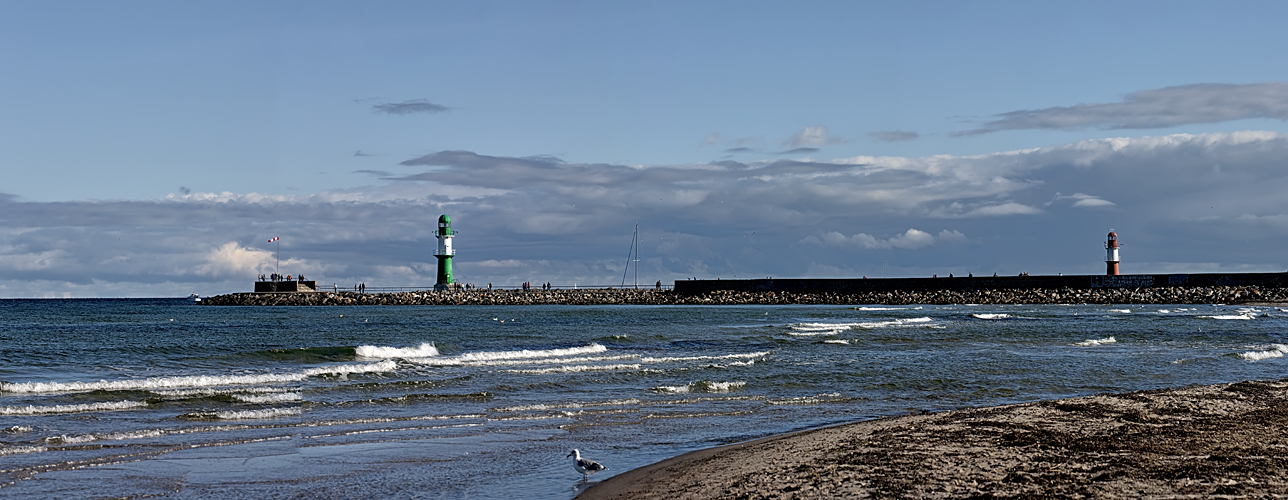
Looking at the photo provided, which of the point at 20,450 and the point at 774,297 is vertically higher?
the point at 774,297

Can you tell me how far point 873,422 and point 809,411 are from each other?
83.8 inches

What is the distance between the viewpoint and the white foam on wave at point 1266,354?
2281 cm

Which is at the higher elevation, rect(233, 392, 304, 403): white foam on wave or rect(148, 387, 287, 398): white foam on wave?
rect(148, 387, 287, 398): white foam on wave

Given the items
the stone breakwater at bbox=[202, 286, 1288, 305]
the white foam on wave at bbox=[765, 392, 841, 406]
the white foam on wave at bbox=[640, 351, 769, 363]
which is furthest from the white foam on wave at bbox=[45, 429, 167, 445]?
the stone breakwater at bbox=[202, 286, 1288, 305]

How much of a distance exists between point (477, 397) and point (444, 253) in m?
74.0

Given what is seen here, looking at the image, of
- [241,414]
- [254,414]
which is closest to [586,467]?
Result: [254,414]

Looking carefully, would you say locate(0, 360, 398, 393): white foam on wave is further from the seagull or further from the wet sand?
the wet sand

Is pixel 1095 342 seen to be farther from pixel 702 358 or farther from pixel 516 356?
pixel 516 356

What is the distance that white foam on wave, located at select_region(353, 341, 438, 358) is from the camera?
1014 inches

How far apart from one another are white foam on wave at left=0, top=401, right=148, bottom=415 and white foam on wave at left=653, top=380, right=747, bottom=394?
7.90m

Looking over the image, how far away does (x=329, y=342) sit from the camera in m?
33.3

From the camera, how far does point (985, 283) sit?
7894 centimetres

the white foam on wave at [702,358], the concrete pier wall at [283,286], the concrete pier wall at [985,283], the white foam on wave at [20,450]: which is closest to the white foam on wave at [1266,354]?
the white foam on wave at [702,358]

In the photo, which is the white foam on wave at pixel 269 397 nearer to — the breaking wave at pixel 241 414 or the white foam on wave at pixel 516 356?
the breaking wave at pixel 241 414
